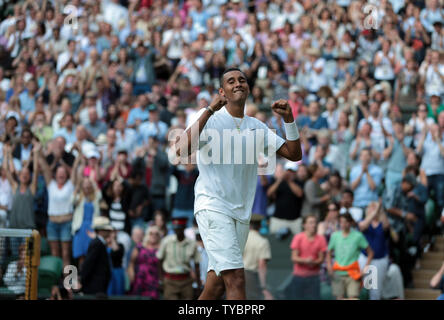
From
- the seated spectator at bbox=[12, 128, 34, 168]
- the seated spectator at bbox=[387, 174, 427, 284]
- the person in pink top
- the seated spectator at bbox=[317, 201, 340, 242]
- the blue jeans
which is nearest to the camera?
the blue jeans

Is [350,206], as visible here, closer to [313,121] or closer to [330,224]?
[330,224]

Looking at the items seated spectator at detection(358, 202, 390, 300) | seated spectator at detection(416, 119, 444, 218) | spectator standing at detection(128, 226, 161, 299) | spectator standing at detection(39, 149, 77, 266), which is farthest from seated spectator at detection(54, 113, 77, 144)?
seated spectator at detection(416, 119, 444, 218)

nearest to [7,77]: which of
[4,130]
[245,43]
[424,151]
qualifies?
[4,130]

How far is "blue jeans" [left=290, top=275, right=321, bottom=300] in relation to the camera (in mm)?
12383

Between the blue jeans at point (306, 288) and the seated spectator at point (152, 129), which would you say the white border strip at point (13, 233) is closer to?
Result: the blue jeans at point (306, 288)

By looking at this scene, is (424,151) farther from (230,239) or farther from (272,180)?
(230,239)

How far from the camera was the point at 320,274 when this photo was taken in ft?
41.4

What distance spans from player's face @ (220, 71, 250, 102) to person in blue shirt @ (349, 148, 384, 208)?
7883mm

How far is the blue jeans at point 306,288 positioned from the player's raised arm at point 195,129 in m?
6.13

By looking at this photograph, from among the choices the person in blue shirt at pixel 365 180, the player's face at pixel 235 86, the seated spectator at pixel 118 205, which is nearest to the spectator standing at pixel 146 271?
the seated spectator at pixel 118 205

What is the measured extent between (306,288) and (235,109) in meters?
5.90

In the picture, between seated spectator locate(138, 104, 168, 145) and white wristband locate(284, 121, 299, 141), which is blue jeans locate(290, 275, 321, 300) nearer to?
seated spectator locate(138, 104, 168, 145)

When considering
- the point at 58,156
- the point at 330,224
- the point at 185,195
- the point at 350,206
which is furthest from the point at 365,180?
the point at 58,156
